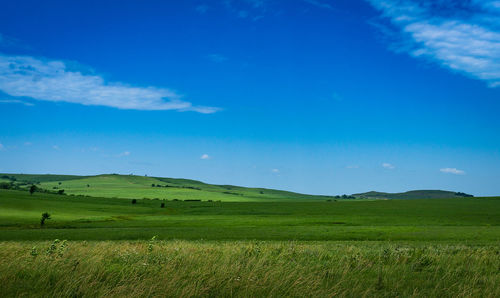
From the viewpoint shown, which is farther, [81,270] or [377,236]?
[377,236]

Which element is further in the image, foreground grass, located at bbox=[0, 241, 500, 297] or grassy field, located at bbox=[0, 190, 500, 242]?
grassy field, located at bbox=[0, 190, 500, 242]

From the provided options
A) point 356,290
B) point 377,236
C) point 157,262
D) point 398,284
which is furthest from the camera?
point 377,236

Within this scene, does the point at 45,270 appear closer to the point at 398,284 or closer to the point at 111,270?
the point at 111,270

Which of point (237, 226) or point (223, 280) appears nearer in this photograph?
point (223, 280)

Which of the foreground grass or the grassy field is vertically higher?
the foreground grass

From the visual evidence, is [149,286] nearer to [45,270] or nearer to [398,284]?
[45,270]

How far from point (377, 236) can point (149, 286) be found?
33095 millimetres

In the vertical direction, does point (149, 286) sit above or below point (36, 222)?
above

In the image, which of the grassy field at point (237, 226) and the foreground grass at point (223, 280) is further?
the grassy field at point (237, 226)

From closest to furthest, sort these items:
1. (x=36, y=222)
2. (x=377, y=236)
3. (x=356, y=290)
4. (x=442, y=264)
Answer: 1. (x=356, y=290)
2. (x=442, y=264)
3. (x=377, y=236)
4. (x=36, y=222)

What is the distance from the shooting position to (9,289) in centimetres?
673

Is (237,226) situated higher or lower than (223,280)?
lower

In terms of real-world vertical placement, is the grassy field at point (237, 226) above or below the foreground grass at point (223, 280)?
below

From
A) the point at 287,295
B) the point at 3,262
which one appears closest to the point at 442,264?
the point at 287,295
